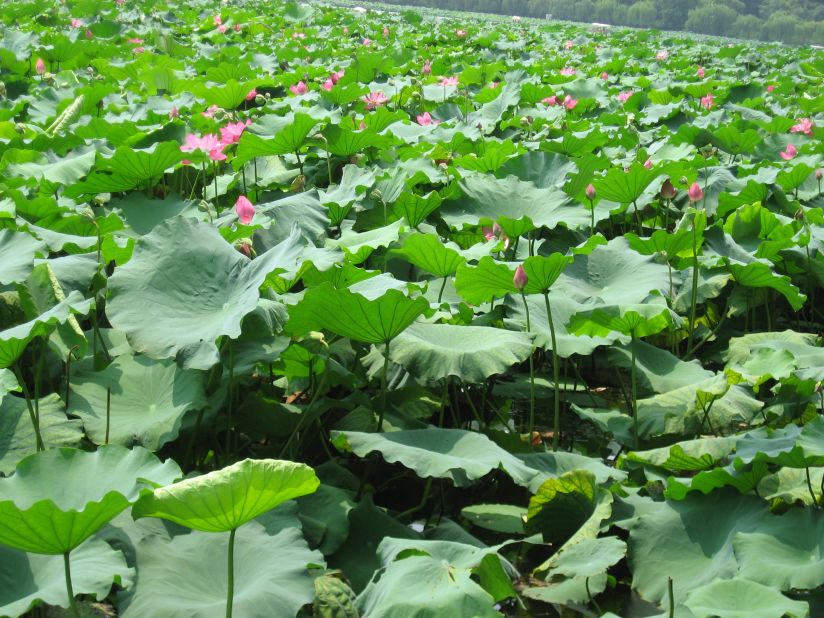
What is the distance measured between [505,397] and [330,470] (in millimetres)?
564

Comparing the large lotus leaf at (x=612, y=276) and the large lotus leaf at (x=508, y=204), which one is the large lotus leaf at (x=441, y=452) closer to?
the large lotus leaf at (x=612, y=276)

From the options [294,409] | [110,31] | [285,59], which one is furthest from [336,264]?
[110,31]

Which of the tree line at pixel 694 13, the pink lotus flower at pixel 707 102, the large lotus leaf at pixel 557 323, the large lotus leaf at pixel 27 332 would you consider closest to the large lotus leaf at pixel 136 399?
the large lotus leaf at pixel 27 332

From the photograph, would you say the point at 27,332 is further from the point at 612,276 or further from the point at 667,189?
the point at 667,189

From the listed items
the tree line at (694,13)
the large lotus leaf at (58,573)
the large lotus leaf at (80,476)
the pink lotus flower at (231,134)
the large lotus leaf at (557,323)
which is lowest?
the tree line at (694,13)

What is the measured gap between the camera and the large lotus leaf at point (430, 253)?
1872 millimetres

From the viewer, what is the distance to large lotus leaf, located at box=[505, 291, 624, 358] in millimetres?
1796

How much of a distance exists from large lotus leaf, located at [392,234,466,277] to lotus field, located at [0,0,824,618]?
0.01m

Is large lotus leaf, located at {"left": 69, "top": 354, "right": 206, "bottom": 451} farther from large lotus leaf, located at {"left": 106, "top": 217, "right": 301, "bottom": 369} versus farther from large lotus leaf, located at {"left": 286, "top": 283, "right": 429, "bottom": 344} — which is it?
large lotus leaf, located at {"left": 286, "top": 283, "right": 429, "bottom": 344}

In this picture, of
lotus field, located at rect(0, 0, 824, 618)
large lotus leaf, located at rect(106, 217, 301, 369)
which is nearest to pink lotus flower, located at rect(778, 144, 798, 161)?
lotus field, located at rect(0, 0, 824, 618)

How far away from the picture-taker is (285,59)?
6.02 meters

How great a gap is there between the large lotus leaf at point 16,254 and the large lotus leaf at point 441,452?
25.2 inches

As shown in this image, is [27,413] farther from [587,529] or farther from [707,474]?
[707,474]

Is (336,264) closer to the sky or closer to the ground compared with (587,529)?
closer to the sky
